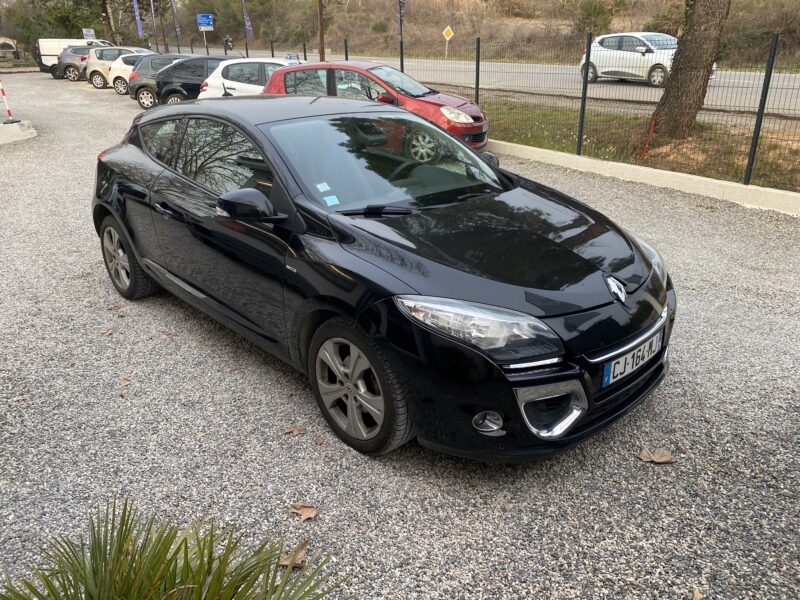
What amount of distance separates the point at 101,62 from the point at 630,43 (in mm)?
18667

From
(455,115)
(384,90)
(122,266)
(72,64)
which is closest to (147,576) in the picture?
(122,266)

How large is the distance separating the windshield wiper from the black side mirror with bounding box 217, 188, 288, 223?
1.13 ft

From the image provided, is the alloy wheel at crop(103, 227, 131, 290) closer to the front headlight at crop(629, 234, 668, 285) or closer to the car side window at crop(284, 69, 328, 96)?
the front headlight at crop(629, 234, 668, 285)

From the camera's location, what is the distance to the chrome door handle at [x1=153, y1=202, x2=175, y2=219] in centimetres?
412

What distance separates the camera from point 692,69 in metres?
9.50

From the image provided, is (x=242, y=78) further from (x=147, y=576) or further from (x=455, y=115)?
(x=147, y=576)

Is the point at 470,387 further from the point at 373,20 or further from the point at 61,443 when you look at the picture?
the point at 373,20

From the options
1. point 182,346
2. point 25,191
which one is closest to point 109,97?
point 25,191

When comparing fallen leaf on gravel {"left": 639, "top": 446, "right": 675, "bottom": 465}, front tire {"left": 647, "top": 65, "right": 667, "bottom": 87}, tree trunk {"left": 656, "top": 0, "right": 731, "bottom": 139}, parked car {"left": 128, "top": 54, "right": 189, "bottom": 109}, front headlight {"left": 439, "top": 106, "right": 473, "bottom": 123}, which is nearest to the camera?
fallen leaf on gravel {"left": 639, "top": 446, "right": 675, "bottom": 465}

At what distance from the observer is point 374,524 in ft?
8.95

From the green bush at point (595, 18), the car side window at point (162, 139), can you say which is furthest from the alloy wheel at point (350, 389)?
the green bush at point (595, 18)

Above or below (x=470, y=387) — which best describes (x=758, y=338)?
below

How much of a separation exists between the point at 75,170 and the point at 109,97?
12.0 meters

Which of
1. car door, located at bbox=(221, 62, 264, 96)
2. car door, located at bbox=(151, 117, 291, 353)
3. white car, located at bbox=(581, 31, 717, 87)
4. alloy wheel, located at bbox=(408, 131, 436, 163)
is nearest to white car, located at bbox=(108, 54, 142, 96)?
car door, located at bbox=(221, 62, 264, 96)
